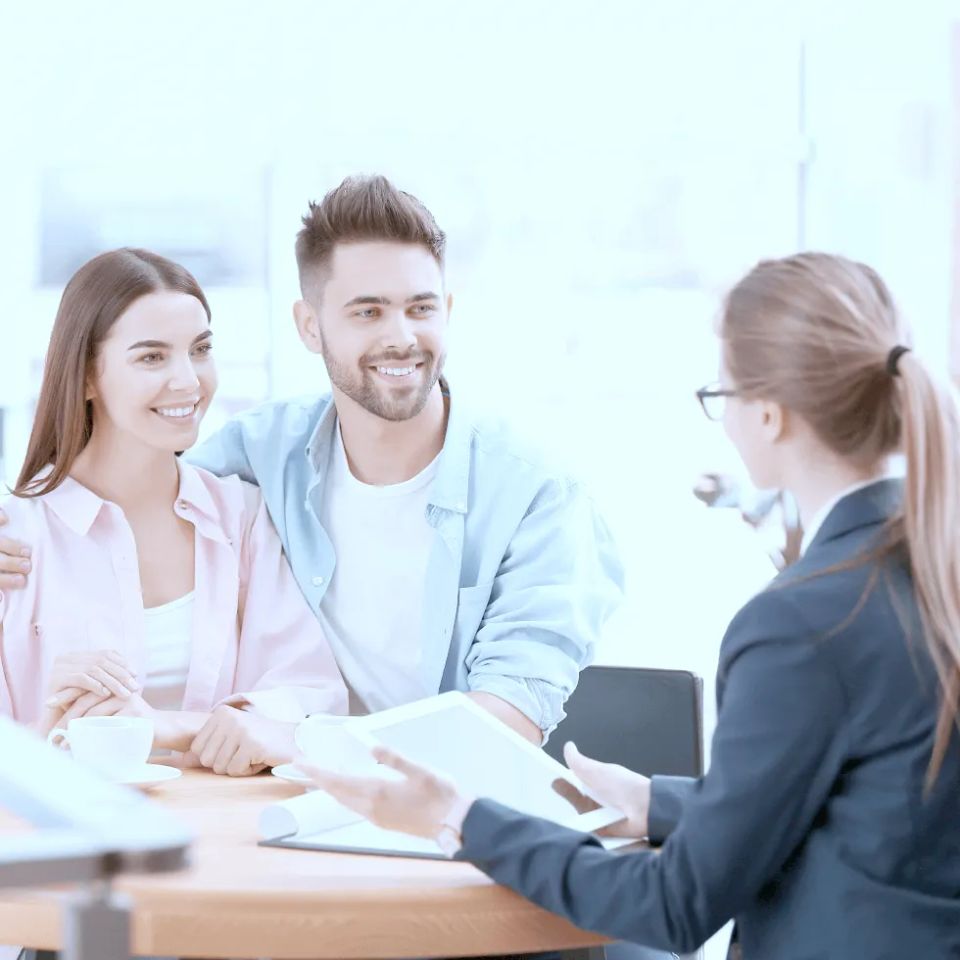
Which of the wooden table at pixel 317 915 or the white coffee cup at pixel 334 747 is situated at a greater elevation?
the white coffee cup at pixel 334 747

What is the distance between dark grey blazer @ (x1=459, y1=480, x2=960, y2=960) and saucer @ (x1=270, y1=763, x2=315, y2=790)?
0.49 metres

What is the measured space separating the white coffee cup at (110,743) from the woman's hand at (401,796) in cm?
36

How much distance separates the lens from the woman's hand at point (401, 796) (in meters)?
1.32

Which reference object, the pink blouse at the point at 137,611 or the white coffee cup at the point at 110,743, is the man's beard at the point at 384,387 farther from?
the white coffee cup at the point at 110,743

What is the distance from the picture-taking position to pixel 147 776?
5.40ft

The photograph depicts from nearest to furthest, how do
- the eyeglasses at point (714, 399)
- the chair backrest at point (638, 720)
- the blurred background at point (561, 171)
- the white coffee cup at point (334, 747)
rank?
1. the eyeglasses at point (714, 399)
2. the white coffee cup at point (334, 747)
3. the chair backrest at point (638, 720)
4. the blurred background at point (561, 171)

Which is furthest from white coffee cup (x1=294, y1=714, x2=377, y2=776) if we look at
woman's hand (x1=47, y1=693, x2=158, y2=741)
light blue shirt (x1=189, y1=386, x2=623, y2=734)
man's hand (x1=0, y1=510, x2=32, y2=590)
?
man's hand (x1=0, y1=510, x2=32, y2=590)

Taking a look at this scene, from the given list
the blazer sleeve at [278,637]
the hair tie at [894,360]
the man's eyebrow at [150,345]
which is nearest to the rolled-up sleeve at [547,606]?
the blazer sleeve at [278,637]

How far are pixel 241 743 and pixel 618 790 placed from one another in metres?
0.52

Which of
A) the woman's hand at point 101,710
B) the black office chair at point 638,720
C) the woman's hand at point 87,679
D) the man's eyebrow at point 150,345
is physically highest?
the man's eyebrow at point 150,345

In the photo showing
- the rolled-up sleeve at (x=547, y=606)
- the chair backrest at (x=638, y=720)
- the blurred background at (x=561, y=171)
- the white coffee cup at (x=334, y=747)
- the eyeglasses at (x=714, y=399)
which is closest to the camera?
the eyeglasses at (x=714, y=399)

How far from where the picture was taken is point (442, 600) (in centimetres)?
212

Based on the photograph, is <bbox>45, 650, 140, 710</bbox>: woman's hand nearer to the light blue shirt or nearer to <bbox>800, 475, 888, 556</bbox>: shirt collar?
the light blue shirt

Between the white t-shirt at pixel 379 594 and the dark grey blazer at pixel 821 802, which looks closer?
the dark grey blazer at pixel 821 802
